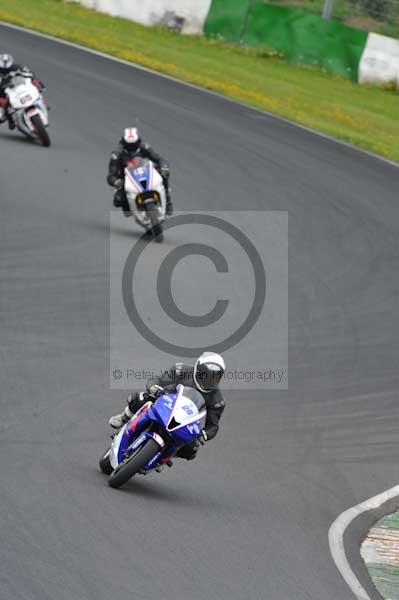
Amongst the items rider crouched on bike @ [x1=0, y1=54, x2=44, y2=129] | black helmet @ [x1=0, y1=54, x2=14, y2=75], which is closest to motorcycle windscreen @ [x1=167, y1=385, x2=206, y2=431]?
rider crouched on bike @ [x1=0, y1=54, x2=44, y2=129]

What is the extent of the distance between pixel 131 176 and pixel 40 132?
4721mm

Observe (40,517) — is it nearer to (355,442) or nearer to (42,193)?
(355,442)

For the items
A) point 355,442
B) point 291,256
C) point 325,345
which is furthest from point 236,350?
point 291,256

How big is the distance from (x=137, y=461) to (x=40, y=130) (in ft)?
45.8

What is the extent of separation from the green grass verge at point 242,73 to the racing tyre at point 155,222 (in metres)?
9.45

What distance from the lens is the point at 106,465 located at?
370 inches

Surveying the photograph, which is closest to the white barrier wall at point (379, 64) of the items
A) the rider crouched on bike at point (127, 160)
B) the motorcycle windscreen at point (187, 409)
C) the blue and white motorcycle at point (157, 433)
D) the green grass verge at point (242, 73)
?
the green grass verge at point (242, 73)

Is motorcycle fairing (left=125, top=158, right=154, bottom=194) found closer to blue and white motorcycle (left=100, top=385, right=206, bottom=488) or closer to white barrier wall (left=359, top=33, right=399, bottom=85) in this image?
blue and white motorcycle (left=100, top=385, right=206, bottom=488)

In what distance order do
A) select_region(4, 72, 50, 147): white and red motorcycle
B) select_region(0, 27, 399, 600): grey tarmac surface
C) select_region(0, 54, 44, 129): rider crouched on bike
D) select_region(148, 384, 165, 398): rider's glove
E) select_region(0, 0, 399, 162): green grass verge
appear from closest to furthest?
select_region(0, 27, 399, 600): grey tarmac surface < select_region(148, 384, 165, 398): rider's glove < select_region(4, 72, 50, 147): white and red motorcycle < select_region(0, 54, 44, 129): rider crouched on bike < select_region(0, 0, 399, 162): green grass verge

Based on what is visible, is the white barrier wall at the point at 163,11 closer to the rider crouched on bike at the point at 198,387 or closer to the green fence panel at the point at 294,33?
the green fence panel at the point at 294,33

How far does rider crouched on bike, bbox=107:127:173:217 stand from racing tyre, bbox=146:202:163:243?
1.61 feet

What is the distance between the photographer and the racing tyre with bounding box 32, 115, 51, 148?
2183cm

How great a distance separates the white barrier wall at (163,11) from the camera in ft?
114

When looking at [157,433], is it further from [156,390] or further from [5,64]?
[5,64]
